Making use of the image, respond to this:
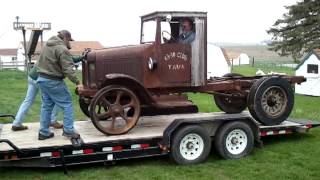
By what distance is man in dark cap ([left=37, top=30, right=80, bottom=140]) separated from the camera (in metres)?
7.94

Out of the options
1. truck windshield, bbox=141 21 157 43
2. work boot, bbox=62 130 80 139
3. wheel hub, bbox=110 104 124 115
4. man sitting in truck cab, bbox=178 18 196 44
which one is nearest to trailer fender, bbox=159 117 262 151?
wheel hub, bbox=110 104 124 115

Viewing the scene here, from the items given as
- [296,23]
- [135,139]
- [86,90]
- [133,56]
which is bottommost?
[135,139]

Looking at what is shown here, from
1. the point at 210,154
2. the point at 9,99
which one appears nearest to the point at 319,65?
the point at 9,99

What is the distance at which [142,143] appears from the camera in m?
8.06

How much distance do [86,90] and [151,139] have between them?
5.59ft

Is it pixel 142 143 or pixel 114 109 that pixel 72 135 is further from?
pixel 142 143

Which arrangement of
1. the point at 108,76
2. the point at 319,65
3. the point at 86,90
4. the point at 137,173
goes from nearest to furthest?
the point at 137,173, the point at 108,76, the point at 86,90, the point at 319,65

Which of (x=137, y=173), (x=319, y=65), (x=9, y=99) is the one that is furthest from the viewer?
(x=319, y=65)

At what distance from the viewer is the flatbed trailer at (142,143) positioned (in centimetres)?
747

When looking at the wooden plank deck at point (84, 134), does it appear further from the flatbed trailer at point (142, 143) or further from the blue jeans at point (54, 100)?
the blue jeans at point (54, 100)

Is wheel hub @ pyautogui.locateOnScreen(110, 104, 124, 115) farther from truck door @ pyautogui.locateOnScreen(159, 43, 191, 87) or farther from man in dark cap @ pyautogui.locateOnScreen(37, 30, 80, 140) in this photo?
truck door @ pyautogui.locateOnScreen(159, 43, 191, 87)

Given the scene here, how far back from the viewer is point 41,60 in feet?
26.4

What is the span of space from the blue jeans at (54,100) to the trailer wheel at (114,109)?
1.35 ft

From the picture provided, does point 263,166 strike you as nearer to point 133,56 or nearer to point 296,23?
point 133,56
